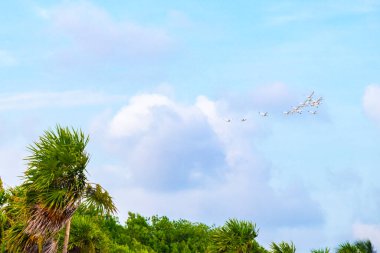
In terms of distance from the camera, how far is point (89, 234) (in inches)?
1404

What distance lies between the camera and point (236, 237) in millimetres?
38312

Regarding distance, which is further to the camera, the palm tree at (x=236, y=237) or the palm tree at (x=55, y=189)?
the palm tree at (x=236, y=237)

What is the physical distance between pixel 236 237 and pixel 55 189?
37.8 ft

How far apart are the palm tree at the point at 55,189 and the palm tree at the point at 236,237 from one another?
10.2 metres

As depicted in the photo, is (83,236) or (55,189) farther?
(83,236)

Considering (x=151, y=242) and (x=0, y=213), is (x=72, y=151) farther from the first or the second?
(x=151, y=242)

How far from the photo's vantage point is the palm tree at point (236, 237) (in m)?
38.1

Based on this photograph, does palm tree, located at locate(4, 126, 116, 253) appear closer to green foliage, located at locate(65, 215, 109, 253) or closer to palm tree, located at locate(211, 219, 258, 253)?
green foliage, located at locate(65, 215, 109, 253)

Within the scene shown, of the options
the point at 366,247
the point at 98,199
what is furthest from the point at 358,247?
the point at 98,199

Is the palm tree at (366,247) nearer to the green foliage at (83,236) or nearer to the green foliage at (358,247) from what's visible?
the green foliage at (358,247)

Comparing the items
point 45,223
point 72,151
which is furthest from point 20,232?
point 72,151

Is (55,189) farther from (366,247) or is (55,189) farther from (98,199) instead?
(366,247)

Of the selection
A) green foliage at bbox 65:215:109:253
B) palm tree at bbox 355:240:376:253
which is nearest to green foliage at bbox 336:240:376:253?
palm tree at bbox 355:240:376:253

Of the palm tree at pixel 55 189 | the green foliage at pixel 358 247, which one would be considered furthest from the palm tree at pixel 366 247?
the palm tree at pixel 55 189
